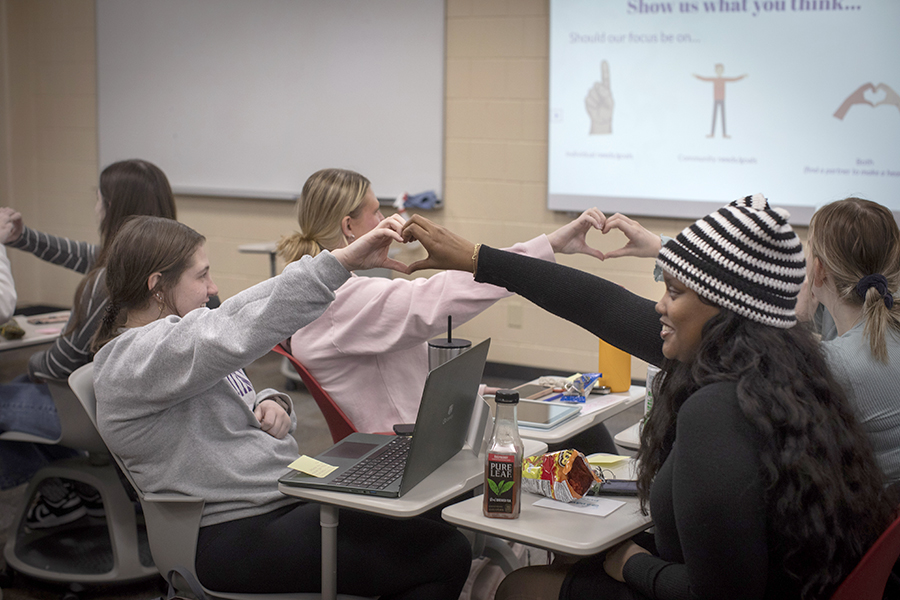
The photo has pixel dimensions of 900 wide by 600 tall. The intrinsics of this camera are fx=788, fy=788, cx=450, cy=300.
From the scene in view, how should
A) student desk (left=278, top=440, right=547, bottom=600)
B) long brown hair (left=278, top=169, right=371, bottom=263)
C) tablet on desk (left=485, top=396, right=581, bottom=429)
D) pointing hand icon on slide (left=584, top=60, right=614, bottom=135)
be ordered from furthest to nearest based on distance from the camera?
pointing hand icon on slide (left=584, top=60, right=614, bottom=135)
long brown hair (left=278, top=169, right=371, bottom=263)
tablet on desk (left=485, top=396, right=581, bottom=429)
student desk (left=278, top=440, right=547, bottom=600)

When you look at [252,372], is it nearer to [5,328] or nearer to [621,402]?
[5,328]

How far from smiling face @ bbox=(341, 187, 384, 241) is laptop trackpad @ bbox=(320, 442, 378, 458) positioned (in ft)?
2.62

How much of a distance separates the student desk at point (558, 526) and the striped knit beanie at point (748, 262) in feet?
1.39

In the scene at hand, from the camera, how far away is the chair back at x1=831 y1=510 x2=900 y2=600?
3.76 feet

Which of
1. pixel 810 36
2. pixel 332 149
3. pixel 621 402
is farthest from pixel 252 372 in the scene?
pixel 810 36

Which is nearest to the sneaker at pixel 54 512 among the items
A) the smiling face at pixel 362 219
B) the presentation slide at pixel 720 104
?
the smiling face at pixel 362 219

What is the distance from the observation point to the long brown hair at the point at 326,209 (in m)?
2.30

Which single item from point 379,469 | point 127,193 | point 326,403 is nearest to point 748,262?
point 379,469

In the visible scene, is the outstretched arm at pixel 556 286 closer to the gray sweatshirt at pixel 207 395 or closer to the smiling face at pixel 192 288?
the gray sweatshirt at pixel 207 395

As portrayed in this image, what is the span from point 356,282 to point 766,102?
2719 mm

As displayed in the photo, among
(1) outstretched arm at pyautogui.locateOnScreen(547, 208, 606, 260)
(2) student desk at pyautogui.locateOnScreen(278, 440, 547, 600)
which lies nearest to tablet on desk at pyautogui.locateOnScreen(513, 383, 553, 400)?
(1) outstretched arm at pyautogui.locateOnScreen(547, 208, 606, 260)

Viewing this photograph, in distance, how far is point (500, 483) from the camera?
52.9 inches

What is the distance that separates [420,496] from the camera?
142 cm

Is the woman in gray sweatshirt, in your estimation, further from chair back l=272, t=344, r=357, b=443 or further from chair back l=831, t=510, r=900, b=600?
chair back l=831, t=510, r=900, b=600
